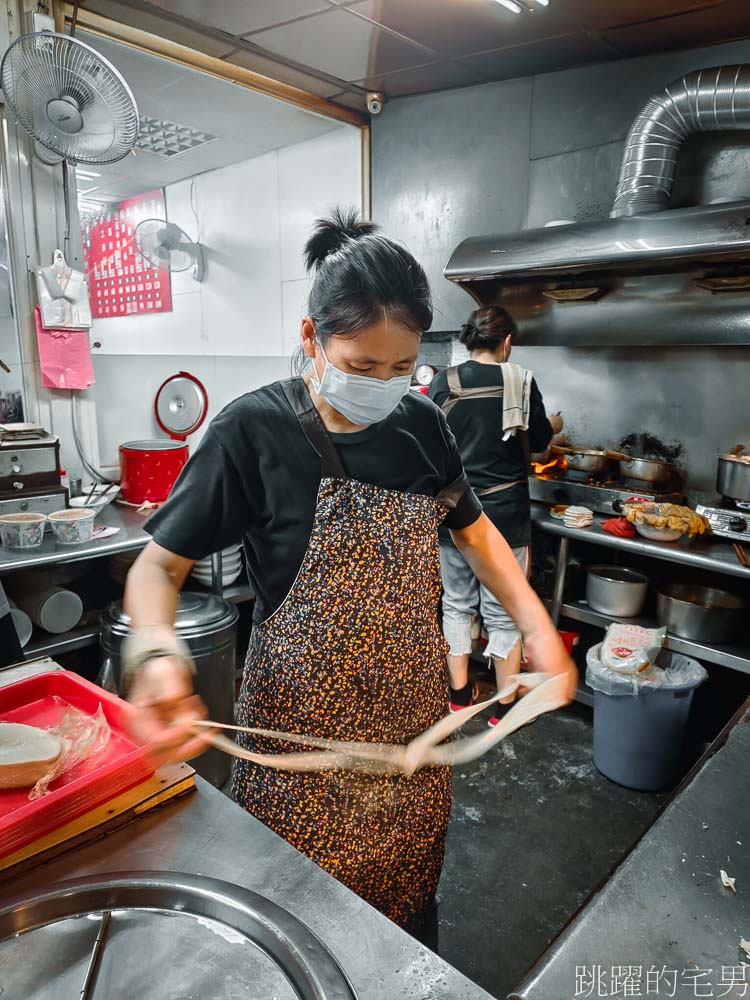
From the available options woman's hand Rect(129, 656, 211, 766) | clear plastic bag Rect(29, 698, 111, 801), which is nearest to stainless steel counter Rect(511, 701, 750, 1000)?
woman's hand Rect(129, 656, 211, 766)

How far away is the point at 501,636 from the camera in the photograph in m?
3.66

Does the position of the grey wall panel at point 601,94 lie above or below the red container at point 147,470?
above

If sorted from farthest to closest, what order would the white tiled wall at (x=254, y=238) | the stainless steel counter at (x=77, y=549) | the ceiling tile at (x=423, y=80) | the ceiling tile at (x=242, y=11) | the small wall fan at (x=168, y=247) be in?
the small wall fan at (x=168, y=247) → the white tiled wall at (x=254, y=238) → the ceiling tile at (x=423, y=80) → the ceiling tile at (x=242, y=11) → the stainless steel counter at (x=77, y=549)

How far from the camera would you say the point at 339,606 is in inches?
55.0

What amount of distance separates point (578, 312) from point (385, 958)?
12.5 feet

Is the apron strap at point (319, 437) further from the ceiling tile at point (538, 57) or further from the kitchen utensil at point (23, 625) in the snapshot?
the ceiling tile at point (538, 57)

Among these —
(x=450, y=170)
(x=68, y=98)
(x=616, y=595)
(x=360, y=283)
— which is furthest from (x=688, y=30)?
(x=360, y=283)

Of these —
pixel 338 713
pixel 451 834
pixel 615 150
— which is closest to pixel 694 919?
pixel 338 713

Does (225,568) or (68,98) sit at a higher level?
(68,98)

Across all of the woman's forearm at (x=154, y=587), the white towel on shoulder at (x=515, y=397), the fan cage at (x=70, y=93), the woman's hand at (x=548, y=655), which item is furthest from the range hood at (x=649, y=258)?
the woman's forearm at (x=154, y=587)

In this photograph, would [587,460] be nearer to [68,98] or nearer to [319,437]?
[319,437]

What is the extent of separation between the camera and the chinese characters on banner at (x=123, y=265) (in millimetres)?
5957

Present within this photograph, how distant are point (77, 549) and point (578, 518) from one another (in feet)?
8.32

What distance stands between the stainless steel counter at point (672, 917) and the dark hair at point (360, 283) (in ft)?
3.60
